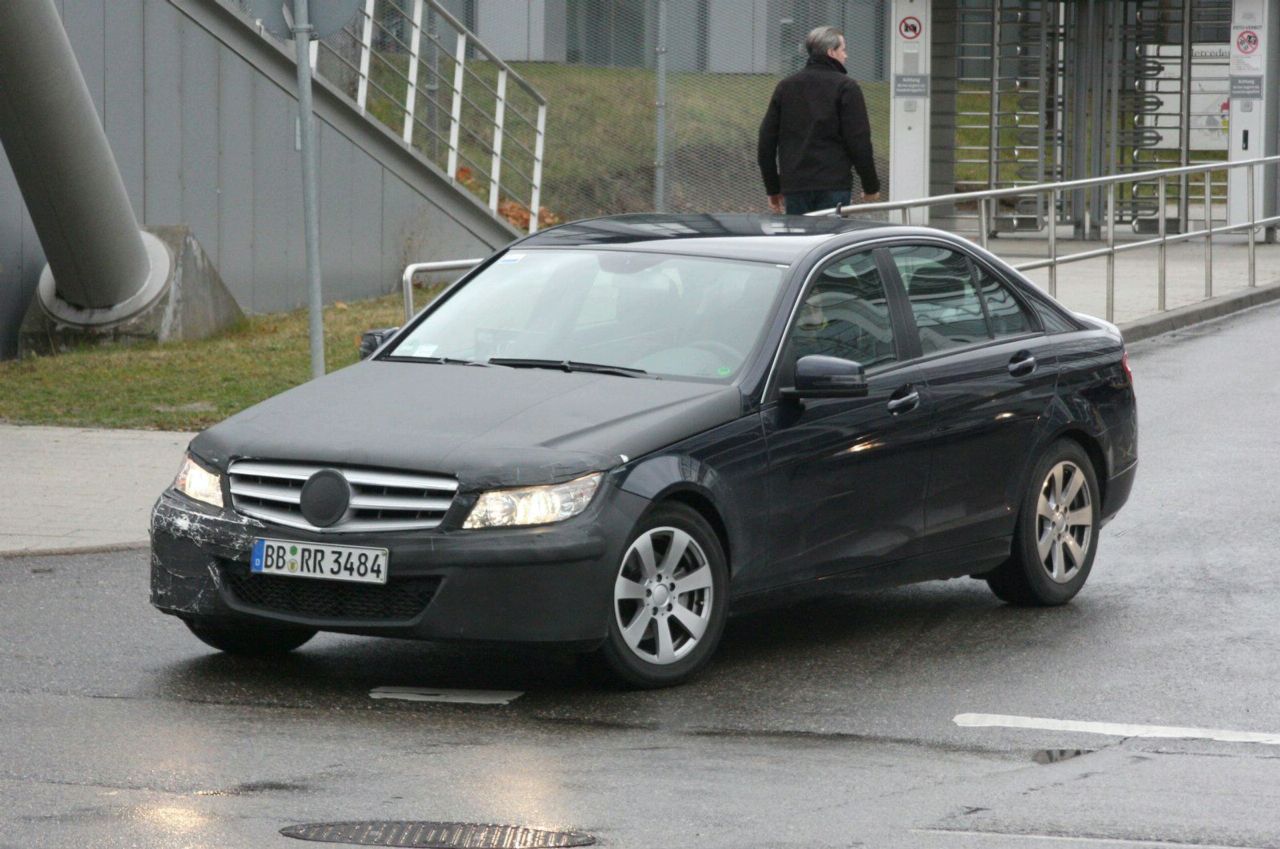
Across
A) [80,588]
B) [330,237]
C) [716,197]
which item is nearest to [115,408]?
[80,588]

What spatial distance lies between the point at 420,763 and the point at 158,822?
0.88 metres

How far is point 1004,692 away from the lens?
23.7ft

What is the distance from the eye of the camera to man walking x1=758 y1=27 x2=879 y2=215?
15430 mm

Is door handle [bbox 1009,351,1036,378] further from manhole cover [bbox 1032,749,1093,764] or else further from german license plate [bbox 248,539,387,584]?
german license plate [bbox 248,539,387,584]

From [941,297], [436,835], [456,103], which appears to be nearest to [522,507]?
[436,835]

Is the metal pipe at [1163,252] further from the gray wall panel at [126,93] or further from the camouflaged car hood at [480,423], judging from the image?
the camouflaged car hood at [480,423]

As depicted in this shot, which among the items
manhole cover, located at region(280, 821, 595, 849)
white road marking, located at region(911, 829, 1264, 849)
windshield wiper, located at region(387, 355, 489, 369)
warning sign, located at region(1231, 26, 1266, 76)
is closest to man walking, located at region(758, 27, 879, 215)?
windshield wiper, located at region(387, 355, 489, 369)

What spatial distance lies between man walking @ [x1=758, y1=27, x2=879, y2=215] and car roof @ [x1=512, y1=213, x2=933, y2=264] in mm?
6495

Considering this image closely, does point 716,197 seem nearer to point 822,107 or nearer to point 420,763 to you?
point 822,107

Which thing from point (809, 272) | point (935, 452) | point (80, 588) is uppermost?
point (809, 272)

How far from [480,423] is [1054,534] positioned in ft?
8.59

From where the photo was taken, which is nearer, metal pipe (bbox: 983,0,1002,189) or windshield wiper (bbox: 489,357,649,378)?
windshield wiper (bbox: 489,357,649,378)

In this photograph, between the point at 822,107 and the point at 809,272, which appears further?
the point at 822,107

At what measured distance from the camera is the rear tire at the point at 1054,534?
28.2 feet
